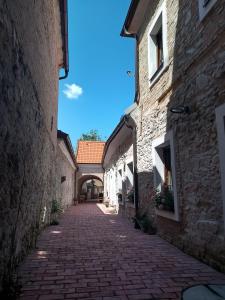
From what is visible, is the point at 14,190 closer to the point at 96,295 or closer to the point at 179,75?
the point at 96,295

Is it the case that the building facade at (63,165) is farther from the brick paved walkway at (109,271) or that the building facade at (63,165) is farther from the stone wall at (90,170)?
the stone wall at (90,170)

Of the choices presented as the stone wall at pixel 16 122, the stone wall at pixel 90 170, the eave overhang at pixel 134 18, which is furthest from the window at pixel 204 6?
the stone wall at pixel 90 170

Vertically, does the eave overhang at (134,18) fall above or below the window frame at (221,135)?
above

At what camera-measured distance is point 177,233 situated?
460 cm

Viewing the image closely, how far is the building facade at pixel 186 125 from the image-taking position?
343 centimetres

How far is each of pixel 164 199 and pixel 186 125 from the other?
5.43 feet

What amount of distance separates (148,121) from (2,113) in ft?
14.8

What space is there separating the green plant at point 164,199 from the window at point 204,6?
3165mm

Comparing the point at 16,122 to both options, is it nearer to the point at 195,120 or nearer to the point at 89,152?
the point at 195,120

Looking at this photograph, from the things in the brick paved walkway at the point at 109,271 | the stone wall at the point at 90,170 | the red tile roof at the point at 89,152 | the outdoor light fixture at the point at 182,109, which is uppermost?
the red tile roof at the point at 89,152

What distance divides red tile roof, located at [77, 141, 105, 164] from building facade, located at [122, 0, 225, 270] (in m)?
14.1

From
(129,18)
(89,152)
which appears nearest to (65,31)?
(129,18)

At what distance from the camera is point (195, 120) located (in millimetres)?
4016

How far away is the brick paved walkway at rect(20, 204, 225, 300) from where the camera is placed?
2.69 meters
